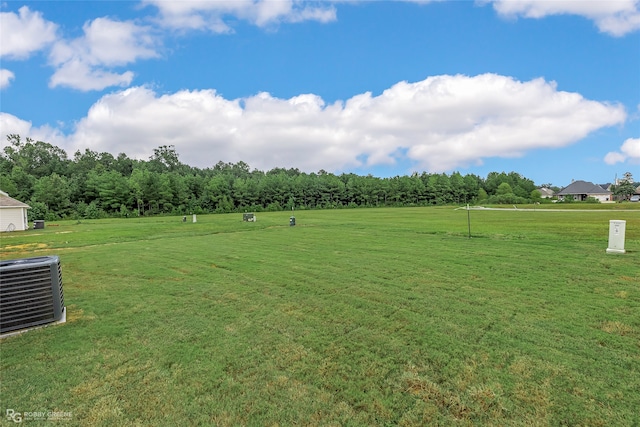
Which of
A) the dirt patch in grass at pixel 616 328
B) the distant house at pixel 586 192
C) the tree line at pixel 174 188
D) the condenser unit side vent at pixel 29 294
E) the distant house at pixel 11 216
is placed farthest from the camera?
the distant house at pixel 586 192

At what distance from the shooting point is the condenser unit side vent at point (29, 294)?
168 inches

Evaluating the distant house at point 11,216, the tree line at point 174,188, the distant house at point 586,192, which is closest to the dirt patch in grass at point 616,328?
the distant house at point 11,216

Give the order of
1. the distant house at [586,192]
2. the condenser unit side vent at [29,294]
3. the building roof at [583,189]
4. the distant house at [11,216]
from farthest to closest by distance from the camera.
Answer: the building roof at [583,189] < the distant house at [586,192] < the distant house at [11,216] < the condenser unit side vent at [29,294]

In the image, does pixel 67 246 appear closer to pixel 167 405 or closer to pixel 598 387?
pixel 167 405

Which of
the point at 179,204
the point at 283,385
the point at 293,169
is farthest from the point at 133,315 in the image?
the point at 293,169

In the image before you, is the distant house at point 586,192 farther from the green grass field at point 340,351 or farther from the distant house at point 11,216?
the distant house at point 11,216

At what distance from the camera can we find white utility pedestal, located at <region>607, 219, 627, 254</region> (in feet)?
31.7

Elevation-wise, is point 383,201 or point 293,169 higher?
point 293,169

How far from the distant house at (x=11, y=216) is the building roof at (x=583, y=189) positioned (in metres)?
107

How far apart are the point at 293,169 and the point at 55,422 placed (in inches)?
5073

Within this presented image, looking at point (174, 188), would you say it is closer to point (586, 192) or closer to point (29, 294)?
point (29, 294)

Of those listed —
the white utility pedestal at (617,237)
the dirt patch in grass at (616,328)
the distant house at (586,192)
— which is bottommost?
the dirt patch in grass at (616,328)

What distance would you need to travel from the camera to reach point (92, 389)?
3033 millimetres

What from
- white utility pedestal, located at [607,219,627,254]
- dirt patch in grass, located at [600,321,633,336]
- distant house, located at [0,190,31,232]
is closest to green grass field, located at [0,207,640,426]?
dirt patch in grass, located at [600,321,633,336]
